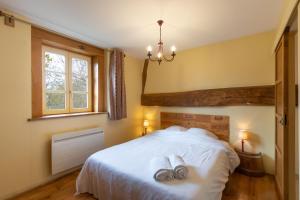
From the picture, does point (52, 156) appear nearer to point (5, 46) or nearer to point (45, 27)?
point (5, 46)

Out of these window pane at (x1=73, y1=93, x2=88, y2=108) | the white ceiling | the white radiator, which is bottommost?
the white radiator

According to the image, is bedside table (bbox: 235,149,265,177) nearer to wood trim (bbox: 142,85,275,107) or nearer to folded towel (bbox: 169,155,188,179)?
wood trim (bbox: 142,85,275,107)

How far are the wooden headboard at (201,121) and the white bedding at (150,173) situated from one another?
1.50ft

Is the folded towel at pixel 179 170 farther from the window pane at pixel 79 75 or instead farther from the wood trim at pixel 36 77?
the window pane at pixel 79 75

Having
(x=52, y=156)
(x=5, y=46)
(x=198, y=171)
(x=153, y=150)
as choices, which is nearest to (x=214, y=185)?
(x=198, y=171)

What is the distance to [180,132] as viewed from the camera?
9.50 ft

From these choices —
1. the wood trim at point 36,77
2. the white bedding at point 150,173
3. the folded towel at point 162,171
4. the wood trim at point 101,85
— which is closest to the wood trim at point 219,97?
the white bedding at point 150,173

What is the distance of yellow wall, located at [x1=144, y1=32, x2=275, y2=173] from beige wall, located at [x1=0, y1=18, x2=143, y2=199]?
2474mm

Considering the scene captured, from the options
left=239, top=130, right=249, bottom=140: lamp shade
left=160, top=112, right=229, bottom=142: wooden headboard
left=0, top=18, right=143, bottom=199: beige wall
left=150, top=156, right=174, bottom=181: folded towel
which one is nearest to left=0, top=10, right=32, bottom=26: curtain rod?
left=0, top=18, right=143, bottom=199: beige wall

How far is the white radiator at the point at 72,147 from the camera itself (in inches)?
92.3

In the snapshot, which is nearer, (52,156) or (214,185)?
(214,185)

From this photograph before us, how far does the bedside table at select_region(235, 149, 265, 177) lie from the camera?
244 cm

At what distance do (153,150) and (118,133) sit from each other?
4.77 ft

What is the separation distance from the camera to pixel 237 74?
109 inches
